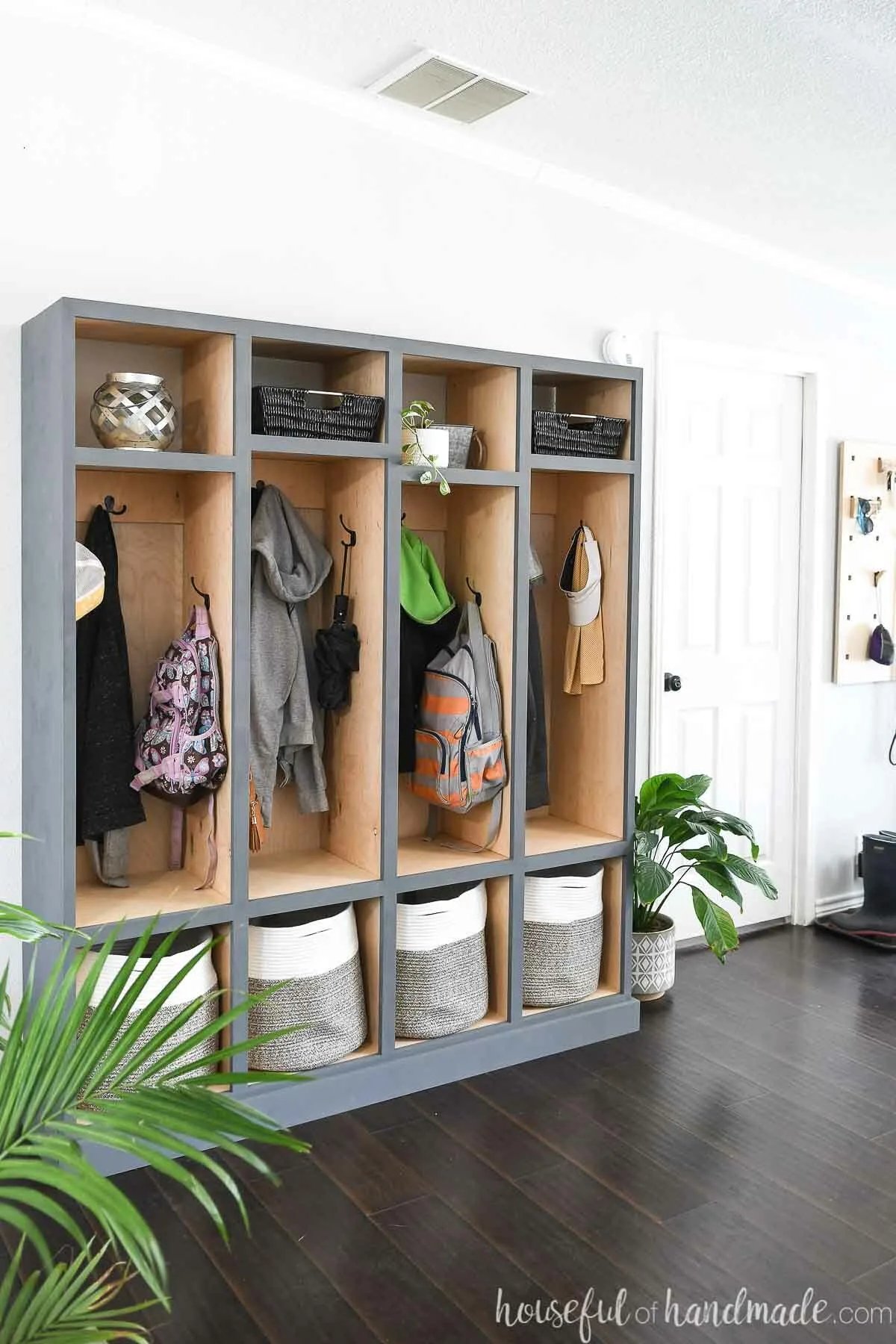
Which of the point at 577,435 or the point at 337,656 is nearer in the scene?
the point at 337,656

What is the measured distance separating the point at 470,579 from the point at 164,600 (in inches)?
34.2

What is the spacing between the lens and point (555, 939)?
3.30 meters

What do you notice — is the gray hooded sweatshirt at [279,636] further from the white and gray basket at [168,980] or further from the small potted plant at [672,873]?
the small potted plant at [672,873]

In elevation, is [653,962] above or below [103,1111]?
below

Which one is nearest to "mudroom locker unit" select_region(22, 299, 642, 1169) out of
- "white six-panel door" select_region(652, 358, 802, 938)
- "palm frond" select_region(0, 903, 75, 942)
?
"white six-panel door" select_region(652, 358, 802, 938)

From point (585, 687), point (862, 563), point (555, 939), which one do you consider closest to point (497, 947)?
point (555, 939)

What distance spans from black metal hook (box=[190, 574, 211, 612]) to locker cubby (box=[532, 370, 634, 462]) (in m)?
0.98

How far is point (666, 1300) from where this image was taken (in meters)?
2.15

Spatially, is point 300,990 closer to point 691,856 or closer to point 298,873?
point 298,873

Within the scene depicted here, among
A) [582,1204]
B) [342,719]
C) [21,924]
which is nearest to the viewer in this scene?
[21,924]

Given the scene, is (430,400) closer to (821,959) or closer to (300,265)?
(300,265)

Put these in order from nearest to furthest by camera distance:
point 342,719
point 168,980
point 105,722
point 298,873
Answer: point 168,980
point 105,722
point 298,873
point 342,719

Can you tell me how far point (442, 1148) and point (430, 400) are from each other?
2032 mm

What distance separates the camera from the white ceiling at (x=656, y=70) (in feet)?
8.46
